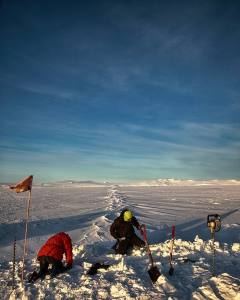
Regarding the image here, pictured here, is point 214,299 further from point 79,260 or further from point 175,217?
point 175,217

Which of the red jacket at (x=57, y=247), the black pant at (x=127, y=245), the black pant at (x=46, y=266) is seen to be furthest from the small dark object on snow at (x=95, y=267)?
the black pant at (x=127, y=245)

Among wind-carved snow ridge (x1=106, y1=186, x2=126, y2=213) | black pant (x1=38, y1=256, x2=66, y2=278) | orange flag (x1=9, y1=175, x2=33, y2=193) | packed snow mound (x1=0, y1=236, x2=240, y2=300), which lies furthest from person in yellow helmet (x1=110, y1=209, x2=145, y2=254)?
wind-carved snow ridge (x1=106, y1=186, x2=126, y2=213)

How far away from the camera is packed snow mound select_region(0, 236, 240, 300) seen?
5.70 metres

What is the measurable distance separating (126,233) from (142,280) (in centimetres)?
297

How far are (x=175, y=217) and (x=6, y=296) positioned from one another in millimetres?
13859

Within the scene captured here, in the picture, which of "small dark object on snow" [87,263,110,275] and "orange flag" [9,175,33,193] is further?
"small dark object on snow" [87,263,110,275]

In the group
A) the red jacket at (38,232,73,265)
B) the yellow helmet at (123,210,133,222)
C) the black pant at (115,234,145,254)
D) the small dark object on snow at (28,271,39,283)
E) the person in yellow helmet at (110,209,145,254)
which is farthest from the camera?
the yellow helmet at (123,210,133,222)

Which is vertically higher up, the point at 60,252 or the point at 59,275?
the point at 60,252

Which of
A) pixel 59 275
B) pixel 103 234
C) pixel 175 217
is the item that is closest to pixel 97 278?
pixel 59 275

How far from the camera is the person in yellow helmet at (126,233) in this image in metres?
8.99

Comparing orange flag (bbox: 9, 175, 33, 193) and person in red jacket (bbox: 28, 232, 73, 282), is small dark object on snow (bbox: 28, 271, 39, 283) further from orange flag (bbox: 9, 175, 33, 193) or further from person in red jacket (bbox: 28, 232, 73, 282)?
orange flag (bbox: 9, 175, 33, 193)

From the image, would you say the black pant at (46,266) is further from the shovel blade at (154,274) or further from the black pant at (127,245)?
the black pant at (127,245)

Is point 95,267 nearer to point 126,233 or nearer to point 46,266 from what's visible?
point 46,266

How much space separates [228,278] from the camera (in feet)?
19.7
